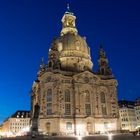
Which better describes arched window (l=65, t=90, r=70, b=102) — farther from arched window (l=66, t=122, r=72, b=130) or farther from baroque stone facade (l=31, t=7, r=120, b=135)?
arched window (l=66, t=122, r=72, b=130)

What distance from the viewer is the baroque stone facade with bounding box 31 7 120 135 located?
76312mm

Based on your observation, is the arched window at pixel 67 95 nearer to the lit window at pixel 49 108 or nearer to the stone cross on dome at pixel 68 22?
the lit window at pixel 49 108

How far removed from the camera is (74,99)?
80.8 m

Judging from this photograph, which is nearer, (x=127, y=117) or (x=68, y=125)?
(x=68, y=125)

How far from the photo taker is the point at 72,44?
9688 cm

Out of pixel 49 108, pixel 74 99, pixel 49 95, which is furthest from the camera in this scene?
pixel 74 99

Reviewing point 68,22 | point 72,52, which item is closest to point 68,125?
point 72,52

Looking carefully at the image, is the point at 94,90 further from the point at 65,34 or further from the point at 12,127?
the point at 12,127

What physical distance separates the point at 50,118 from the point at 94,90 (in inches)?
711

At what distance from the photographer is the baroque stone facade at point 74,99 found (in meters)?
76.3

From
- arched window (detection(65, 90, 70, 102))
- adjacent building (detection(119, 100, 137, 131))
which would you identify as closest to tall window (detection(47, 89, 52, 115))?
arched window (detection(65, 90, 70, 102))

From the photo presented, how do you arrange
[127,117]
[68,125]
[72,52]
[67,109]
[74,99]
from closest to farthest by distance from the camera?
1. [68,125]
2. [67,109]
3. [74,99]
4. [72,52]
5. [127,117]

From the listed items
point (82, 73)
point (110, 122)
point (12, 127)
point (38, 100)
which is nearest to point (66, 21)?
point (82, 73)

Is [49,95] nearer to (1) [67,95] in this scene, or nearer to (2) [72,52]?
(1) [67,95]
